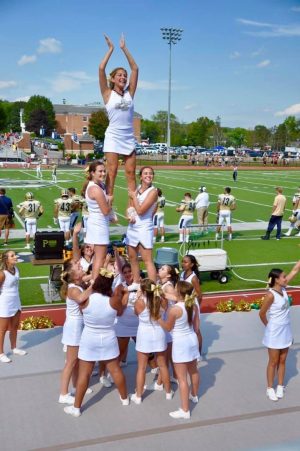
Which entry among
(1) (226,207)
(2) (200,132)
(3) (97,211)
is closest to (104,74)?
(3) (97,211)

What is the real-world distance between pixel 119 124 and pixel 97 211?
125cm

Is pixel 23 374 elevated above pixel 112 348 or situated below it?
below

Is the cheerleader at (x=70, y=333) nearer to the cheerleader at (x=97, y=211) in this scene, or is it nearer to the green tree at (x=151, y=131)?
the cheerleader at (x=97, y=211)

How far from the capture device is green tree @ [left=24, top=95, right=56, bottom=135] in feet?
396

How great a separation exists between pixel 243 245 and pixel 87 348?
37.4 ft

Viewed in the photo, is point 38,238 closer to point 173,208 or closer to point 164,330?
point 164,330

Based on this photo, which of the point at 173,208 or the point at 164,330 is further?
the point at 173,208

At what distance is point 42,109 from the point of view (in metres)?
119

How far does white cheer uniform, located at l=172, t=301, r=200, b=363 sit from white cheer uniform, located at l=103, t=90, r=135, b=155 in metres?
2.23

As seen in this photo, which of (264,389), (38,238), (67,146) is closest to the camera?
(264,389)

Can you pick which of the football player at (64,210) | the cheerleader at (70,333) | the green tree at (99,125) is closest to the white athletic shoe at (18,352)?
the cheerleader at (70,333)

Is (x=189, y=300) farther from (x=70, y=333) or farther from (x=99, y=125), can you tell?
(x=99, y=125)

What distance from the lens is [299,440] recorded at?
5.16m

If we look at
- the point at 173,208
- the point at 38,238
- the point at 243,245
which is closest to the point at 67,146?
the point at 173,208
